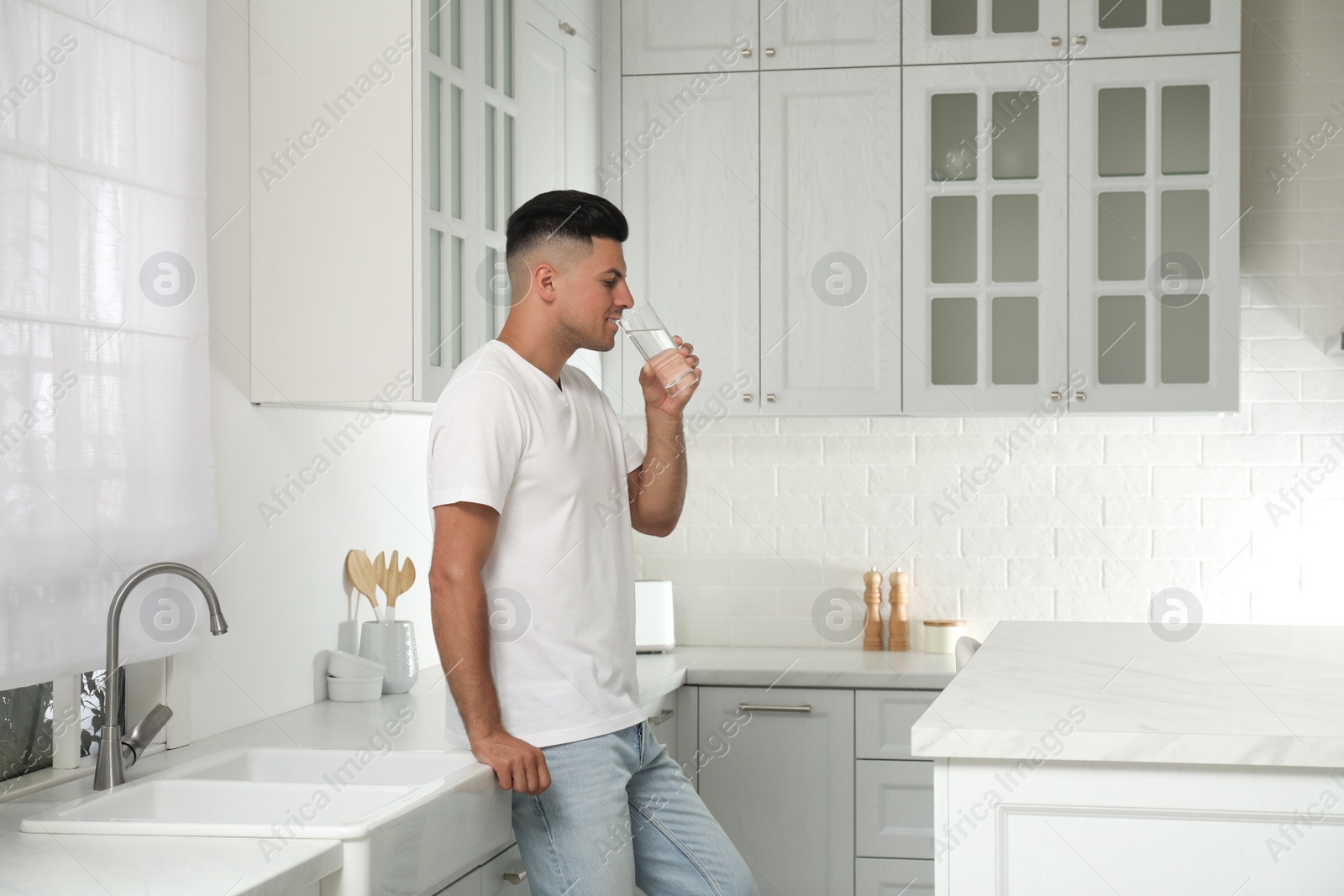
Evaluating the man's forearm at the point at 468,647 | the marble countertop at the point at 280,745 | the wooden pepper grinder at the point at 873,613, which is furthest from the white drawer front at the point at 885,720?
the man's forearm at the point at 468,647

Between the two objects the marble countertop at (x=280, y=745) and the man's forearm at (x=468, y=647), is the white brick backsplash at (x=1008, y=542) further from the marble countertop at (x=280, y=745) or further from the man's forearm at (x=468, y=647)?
the man's forearm at (x=468, y=647)

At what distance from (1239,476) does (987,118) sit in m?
1.18

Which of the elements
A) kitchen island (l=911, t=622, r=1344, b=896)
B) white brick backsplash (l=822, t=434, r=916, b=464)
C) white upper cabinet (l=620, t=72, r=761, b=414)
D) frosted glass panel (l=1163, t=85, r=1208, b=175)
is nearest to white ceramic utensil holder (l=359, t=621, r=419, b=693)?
white upper cabinet (l=620, t=72, r=761, b=414)

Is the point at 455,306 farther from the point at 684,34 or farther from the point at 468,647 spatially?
the point at 684,34

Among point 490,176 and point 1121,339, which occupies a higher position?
point 490,176

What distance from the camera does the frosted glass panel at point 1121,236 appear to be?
321 cm

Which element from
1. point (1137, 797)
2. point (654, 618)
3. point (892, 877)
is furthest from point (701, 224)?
point (1137, 797)

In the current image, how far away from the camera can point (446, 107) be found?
7.88 ft

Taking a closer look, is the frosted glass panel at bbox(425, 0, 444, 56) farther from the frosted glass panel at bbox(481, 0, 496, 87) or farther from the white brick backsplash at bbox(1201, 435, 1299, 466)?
the white brick backsplash at bbox(1201, 435, 1299, 466)

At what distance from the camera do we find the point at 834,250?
10.9 feet

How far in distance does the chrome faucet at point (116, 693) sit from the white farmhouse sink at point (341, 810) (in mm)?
36

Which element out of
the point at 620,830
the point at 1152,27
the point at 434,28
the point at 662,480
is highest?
the point at 1152,27

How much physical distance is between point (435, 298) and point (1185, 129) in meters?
2.00

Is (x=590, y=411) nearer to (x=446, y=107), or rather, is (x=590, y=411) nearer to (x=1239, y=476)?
(x=446, y=107)
